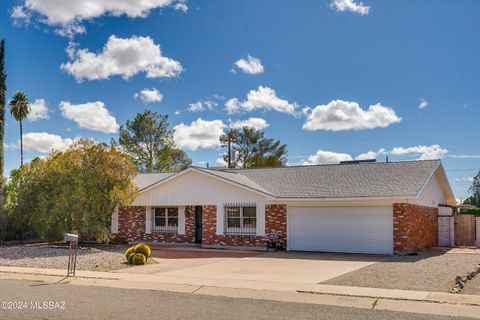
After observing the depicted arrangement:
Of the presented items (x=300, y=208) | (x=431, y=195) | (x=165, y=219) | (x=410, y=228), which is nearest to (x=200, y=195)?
(x=165, y=219)

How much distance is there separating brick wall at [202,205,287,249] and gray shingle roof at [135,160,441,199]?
0.91 meters

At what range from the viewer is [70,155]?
2469 cm

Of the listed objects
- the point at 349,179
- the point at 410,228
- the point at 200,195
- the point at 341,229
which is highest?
the point at 349,179

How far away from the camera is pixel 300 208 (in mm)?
24250

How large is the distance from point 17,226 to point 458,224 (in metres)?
22.8

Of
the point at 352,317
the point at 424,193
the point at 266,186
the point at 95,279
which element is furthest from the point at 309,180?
the point at 352,317

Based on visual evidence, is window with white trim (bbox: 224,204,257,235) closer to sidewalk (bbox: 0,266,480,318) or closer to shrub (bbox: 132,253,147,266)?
shrub (bbox: 132,253,147,266)

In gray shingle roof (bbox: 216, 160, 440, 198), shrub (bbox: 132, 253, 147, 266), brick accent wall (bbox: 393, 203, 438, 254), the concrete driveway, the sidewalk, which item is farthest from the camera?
gray shingle roof (bbox: 216, 160, 440, 198)

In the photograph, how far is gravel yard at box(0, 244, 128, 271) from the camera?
58.0ft

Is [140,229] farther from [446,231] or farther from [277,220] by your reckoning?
[446,231]

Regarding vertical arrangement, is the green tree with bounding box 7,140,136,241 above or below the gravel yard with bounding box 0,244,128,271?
above

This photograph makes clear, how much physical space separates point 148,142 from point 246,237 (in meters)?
28.9

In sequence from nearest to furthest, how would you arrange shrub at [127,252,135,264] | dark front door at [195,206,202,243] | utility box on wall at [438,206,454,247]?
shrub at [127,252,135,264] < utility box on wall at [438,206,454,247] < dark front door at [195,206,202,243]

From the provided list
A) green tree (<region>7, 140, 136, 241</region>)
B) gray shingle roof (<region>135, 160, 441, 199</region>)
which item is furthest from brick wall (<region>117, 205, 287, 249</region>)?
green tree (<region>7, 140, 136, 241</region>)
